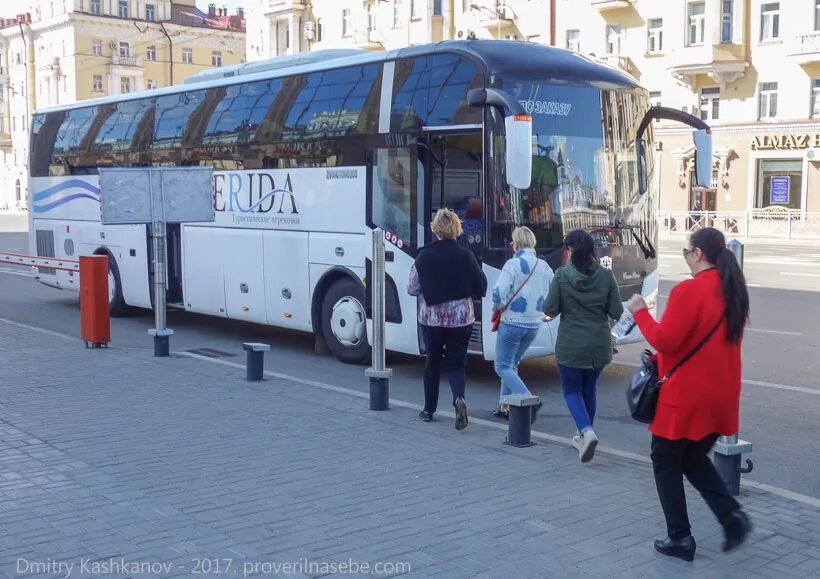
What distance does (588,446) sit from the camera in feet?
22.9

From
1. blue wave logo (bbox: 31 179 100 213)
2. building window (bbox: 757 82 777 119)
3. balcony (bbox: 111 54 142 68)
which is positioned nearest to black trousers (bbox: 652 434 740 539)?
blue wave logo (bbox: 31 179 100 213)

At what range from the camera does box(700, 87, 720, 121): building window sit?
43575mm

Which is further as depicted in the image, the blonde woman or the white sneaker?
the blonde woman

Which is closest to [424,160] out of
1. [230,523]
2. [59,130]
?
[230,523]

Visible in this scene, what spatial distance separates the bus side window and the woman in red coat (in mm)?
5649

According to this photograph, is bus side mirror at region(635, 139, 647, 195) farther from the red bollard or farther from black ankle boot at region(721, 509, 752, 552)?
the red bollard

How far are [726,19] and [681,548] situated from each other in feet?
135

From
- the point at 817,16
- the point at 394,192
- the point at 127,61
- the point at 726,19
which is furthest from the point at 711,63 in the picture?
the point at 127,61

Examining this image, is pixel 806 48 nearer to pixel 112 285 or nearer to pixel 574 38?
pixel 574 38

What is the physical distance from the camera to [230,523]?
18.5 feet

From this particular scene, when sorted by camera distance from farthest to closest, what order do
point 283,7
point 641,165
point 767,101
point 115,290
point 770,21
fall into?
point 283,7 < point 767,101 < point 770,21 < point 115,290 < point 641,165

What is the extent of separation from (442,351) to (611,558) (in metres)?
3.38

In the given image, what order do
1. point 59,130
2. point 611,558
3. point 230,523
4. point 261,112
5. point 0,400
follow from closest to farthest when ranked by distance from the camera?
point 611,558 → point 230,523 → point 0,400 → point 261,112 → point 59,130

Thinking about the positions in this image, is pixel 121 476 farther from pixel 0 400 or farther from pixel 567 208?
pixel 567 208
